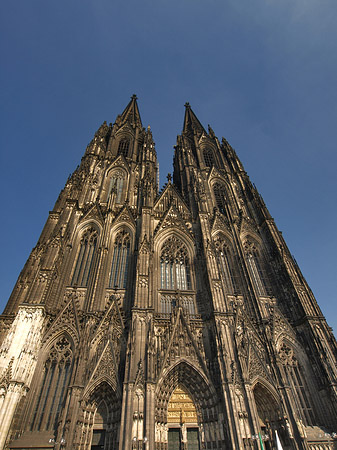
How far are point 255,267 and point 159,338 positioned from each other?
1017 centimetres

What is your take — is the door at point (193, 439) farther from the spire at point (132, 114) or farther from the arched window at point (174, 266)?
the spire at point (132, 114)

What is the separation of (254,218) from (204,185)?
6.11 m

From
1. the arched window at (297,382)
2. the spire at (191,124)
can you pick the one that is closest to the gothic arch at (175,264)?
the arched window at (297,382)

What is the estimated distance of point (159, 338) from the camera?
51.4 feet

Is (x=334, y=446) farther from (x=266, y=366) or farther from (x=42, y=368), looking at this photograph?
(x=42, y=368)

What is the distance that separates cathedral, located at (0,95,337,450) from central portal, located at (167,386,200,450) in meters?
0.05

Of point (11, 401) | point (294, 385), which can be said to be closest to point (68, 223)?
point (11, 401)

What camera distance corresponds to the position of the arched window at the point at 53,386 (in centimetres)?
1285

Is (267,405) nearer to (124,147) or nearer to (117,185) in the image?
(117,185)

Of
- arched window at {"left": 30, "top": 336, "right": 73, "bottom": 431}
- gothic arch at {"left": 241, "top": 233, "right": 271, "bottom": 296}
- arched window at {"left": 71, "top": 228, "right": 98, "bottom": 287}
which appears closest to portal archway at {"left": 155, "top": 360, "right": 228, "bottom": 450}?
arched window at {"left": 30, "top": 336, "right": 73, "bottom": 431}

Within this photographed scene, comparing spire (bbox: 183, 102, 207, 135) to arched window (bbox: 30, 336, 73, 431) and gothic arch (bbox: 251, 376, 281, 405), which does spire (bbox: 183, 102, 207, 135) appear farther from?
arched window (bbox: 30, 336, 73, 431)

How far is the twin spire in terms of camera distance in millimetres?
37156

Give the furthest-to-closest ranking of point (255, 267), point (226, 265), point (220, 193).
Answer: point (220, 193) < point (255, 267) < point (226, 265)

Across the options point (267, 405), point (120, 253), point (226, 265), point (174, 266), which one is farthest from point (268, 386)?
point (120, 253)
